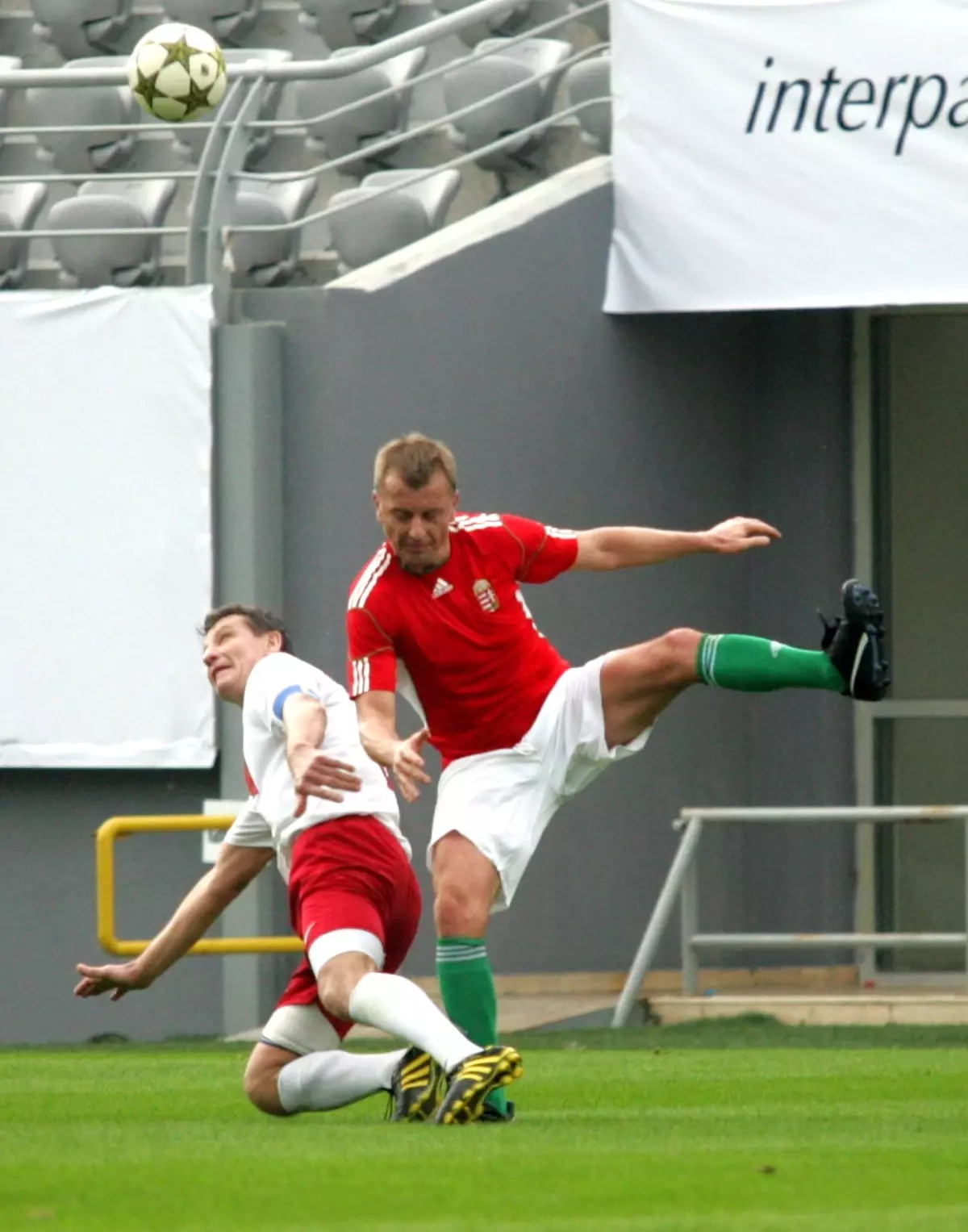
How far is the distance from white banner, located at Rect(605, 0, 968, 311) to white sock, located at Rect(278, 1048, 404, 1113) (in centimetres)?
606

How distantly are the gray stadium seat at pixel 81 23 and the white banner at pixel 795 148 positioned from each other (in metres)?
5.05

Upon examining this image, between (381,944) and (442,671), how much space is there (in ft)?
3.20

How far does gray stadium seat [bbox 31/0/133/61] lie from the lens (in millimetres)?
16391

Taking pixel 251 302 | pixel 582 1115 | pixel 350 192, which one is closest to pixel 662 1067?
pixel 582 1115

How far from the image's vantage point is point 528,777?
7.45m

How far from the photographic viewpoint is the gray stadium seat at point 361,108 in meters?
14.6

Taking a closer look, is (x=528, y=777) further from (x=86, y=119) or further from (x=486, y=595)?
(x=86, y=119)

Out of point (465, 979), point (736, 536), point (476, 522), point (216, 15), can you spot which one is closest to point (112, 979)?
point (465, 979)

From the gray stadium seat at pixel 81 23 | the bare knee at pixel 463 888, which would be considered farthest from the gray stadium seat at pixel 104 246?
the bare knee at pixel 463 888

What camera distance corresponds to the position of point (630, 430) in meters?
12.8

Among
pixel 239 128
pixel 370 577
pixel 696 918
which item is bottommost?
pixel 696 918

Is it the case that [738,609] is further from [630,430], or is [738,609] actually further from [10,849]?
[10,849]

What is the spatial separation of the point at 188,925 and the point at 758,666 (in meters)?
1.69

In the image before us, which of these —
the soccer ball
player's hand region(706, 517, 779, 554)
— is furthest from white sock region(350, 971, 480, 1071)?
the soccer ball
